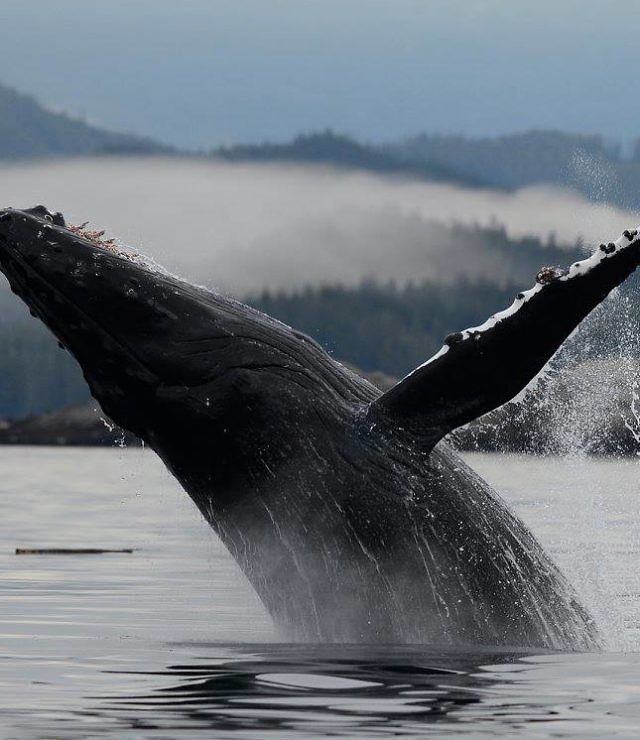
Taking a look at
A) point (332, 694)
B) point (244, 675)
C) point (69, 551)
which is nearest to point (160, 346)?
point (244, 675)

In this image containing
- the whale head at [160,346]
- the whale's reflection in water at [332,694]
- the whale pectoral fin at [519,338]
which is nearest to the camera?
the whale's reflection in water at [332,694]

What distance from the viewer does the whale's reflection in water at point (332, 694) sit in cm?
923

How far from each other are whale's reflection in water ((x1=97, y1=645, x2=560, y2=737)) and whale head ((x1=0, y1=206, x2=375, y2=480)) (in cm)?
156

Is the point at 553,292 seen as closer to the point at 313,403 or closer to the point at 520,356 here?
the point at 520,356

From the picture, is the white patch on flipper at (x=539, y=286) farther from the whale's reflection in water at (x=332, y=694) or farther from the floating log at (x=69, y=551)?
the floating log at (x=69, y=551)

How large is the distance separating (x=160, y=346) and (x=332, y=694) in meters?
3.06

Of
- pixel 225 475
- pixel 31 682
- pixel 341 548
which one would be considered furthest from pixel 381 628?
pixel 31 682

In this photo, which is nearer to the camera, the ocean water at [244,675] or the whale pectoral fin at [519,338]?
the ocean water at [244,675]

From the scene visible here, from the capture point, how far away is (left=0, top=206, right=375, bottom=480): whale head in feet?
39.8

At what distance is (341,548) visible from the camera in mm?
11984

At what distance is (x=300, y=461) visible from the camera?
12.1 metres

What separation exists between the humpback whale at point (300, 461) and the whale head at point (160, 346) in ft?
0.03

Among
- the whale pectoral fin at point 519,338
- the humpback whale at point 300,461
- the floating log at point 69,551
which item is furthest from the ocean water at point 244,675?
the whale pectoral fin at point 519,338

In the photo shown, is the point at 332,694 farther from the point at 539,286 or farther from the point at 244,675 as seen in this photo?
the point at 539,286
